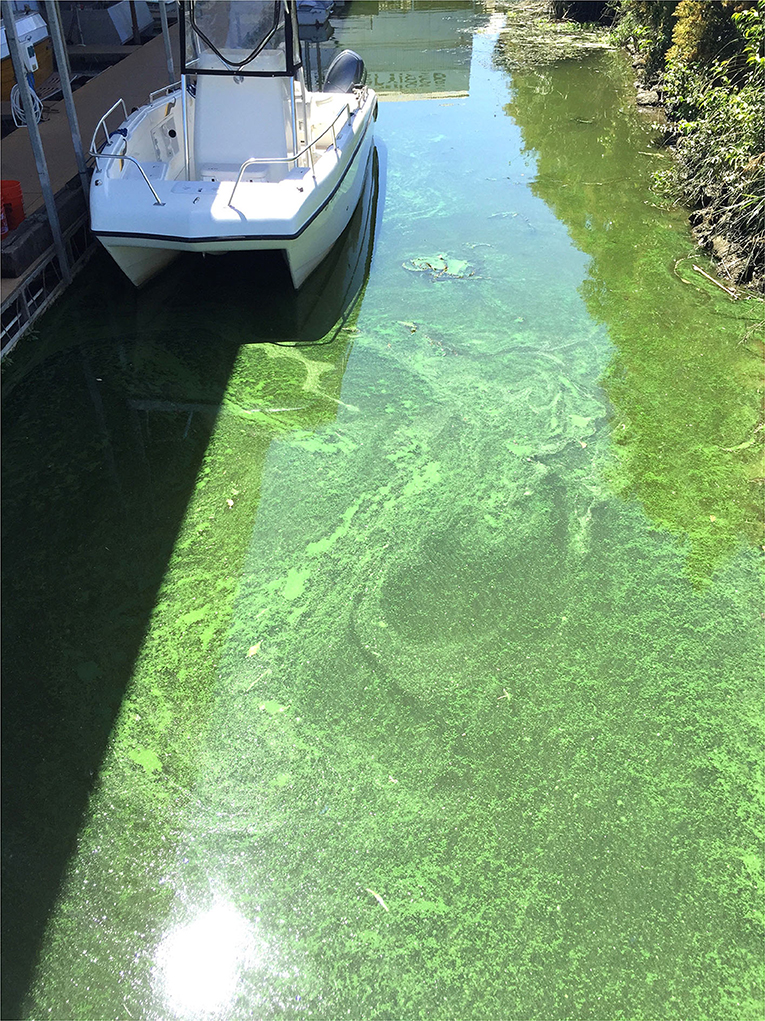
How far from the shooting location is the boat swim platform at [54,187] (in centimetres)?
431

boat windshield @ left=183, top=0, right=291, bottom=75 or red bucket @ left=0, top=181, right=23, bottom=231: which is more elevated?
boat windshield @ left=183, top=0, right=291, bottom=75

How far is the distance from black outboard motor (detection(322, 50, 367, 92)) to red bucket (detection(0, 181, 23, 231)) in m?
3.31

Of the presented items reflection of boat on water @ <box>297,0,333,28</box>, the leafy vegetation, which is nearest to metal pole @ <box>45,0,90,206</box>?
the leafy vegetation

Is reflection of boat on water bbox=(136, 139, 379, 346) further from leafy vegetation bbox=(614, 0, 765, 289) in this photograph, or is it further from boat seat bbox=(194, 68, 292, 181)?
leafy vegetation bbox=(614, 0, 765, 289)

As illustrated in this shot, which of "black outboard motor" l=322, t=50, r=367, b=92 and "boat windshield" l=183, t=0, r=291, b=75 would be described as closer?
"boat windshield" l=183, t=0, r=291, b=75

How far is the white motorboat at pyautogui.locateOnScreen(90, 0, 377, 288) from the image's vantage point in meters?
4.27

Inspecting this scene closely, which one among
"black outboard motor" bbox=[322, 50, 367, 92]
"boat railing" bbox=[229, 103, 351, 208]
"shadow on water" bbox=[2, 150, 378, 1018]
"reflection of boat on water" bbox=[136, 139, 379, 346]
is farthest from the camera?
"black outboard motor" bbox=[322, 50, 367, 92]

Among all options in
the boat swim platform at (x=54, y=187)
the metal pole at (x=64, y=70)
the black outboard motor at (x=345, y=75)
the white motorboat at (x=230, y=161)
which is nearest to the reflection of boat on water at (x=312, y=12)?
the boat swim platform at (x=54, y=187)

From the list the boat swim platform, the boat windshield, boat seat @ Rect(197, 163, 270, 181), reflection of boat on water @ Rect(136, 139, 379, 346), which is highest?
the boat windshield

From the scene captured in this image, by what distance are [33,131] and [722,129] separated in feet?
14.5

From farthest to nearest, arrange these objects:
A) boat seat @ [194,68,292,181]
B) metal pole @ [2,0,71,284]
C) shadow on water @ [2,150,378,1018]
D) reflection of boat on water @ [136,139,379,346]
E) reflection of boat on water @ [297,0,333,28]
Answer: reflection of boat on water @ [297,0,333,28] < boat seat @ [194,68,292,181] < reflection of boat on water @ [136,139,379,346] < metal pole @ [2,0,71,284] < shadow on water @ [2,150,378,1018]

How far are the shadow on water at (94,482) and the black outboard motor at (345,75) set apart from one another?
6.43ft

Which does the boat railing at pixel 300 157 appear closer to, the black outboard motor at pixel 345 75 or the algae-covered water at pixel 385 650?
the algae-covered water at pixel 385 650

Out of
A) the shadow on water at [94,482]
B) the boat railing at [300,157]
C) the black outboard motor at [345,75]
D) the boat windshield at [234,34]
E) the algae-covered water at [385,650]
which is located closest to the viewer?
the algae-covered water at [385,650]
